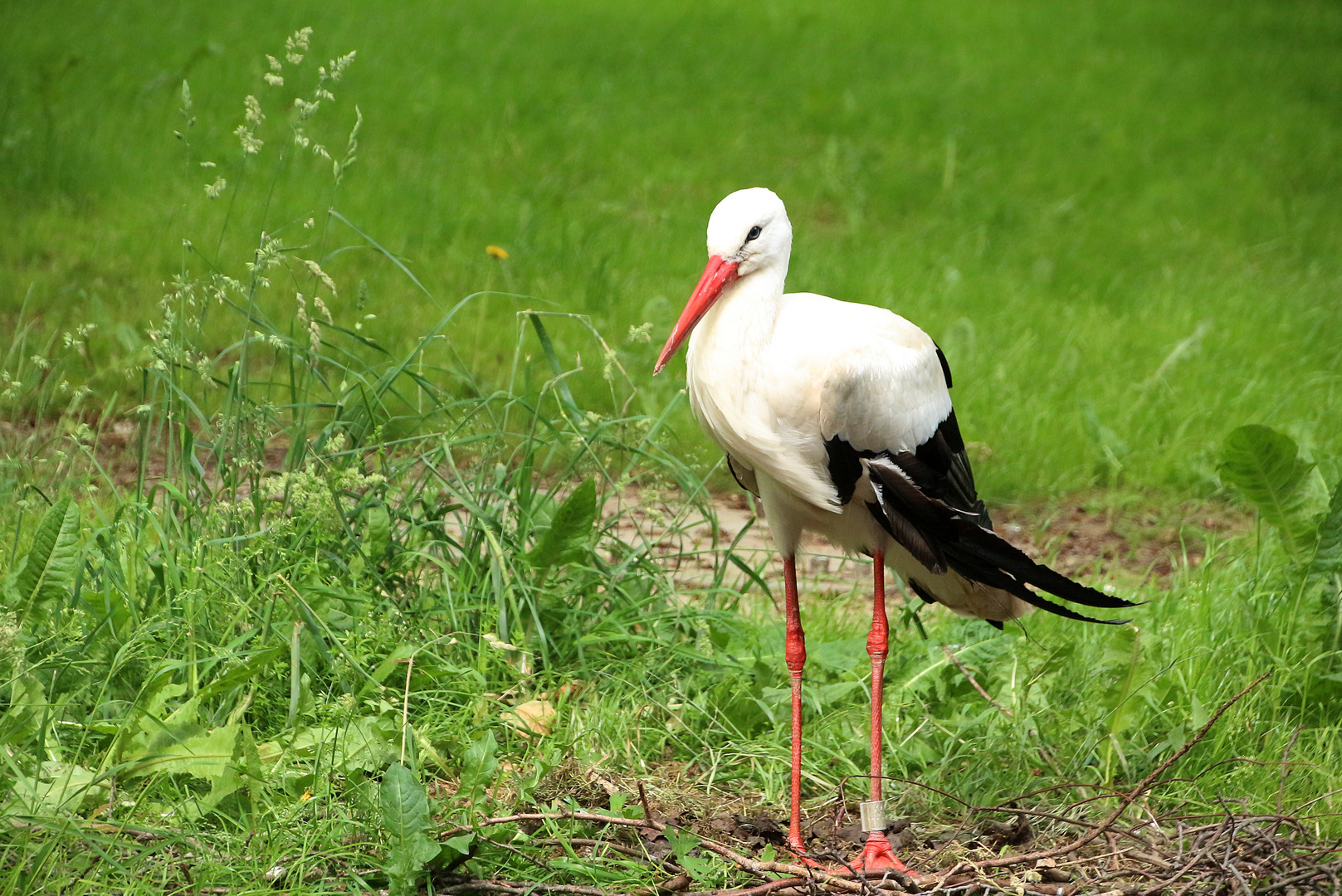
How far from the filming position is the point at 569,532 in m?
3.33

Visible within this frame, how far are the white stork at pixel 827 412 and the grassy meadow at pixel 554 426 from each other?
21.7 inches

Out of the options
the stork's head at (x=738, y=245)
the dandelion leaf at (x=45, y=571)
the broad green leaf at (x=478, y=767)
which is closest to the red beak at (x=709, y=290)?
the stork's head at (x=738, y=245)

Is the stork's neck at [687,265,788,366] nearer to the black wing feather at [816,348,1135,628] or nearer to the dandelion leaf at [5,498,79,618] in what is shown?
the black wing feather at [816,348,1135,628]

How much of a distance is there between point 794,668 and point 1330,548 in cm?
158

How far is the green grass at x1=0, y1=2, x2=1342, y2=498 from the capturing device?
239 inches

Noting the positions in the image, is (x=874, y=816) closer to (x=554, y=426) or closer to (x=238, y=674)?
(x=238, y=674)

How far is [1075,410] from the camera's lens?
596 cm

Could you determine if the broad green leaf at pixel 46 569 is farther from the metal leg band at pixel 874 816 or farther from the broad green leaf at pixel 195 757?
the metal leg band at pixel 874 816

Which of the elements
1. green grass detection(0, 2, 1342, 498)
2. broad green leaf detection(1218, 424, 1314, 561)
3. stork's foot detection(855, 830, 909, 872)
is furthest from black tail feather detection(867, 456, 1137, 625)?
green grass detection(0, 2, 1342, 498)

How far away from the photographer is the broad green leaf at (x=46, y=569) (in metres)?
2.85

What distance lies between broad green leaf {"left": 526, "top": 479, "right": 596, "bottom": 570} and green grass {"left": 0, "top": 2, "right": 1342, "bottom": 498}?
1805 mm

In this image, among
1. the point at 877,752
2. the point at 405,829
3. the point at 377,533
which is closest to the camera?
the point at 405,829

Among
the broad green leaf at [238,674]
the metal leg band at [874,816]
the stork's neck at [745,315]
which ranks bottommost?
the metal leg band at [874,816]

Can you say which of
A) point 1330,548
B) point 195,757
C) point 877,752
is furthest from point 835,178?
point 195,757
